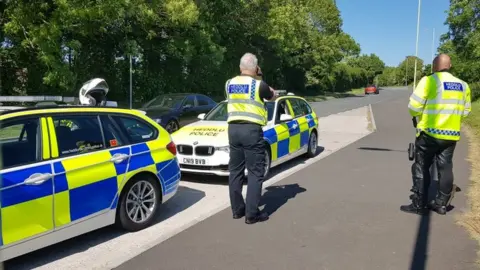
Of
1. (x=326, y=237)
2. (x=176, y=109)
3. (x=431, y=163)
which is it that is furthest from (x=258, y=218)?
(x=176, y=109)

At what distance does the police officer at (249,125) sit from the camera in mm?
4934

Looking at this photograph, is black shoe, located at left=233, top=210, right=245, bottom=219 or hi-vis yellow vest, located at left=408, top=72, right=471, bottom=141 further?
black shoe, located at left=233, top=210, right=245, bottom=219

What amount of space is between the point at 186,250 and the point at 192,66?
21.8 metres

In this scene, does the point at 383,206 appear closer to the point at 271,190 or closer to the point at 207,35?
the point at 271,190

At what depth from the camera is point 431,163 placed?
540 centimetres

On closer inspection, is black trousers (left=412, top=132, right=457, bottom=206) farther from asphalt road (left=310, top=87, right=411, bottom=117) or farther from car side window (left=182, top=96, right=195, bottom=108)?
asphalt road (left=310, top=87, right=411, bottom=117)

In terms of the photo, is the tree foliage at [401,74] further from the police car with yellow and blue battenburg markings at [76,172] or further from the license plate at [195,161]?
the police car with yellow and blue battenburg markings at [76,172]

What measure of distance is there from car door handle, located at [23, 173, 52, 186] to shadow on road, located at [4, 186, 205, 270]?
2.59 ft

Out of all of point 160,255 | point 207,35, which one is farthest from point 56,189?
point 207,35

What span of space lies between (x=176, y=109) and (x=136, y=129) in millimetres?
8072

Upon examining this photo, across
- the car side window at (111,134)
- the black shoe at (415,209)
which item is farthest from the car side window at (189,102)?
the black shoe at (415,209)

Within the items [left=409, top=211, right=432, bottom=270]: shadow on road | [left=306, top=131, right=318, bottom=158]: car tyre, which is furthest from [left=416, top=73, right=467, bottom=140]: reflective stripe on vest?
[left=306, top=131, right=318, bottom=158]: car tyre

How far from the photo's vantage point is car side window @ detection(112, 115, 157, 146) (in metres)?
4.88

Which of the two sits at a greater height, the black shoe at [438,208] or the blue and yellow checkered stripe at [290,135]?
the blue and yellow checkered stripe at [290,135]
